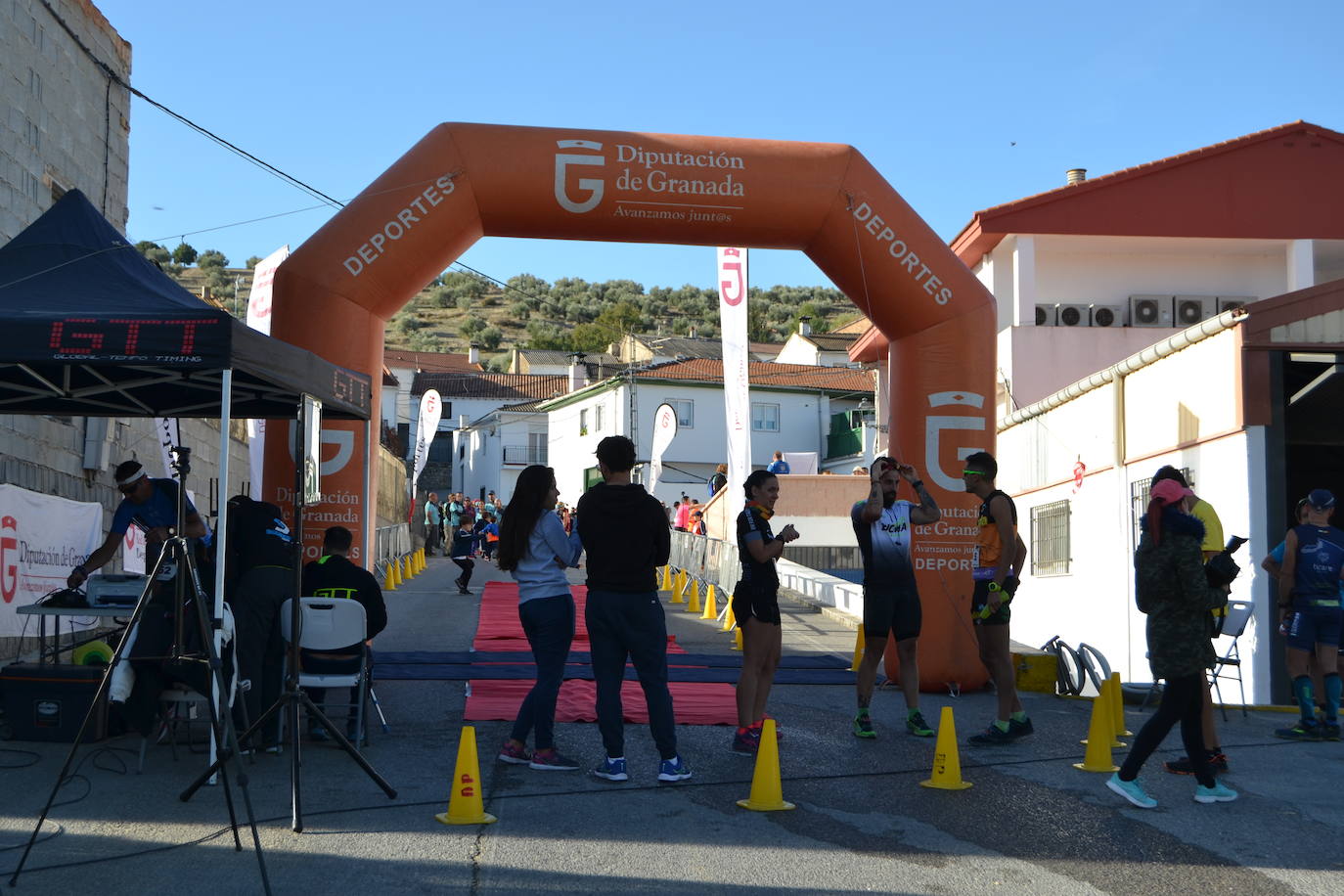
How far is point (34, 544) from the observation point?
1153 cm

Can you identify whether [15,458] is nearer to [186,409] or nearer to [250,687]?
[186,409]

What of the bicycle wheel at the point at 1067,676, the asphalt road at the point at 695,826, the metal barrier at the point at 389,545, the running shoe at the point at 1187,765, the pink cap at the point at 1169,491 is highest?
the pink cap at the point at 1169,491

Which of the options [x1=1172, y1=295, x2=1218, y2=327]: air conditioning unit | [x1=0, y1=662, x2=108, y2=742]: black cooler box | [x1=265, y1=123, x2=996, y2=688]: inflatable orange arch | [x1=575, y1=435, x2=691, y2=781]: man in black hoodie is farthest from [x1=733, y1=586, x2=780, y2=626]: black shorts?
[x1=1172, y1=295, x2=1218, y2=327]: air conditioning unit

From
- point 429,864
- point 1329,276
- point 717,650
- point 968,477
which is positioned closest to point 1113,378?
point 717,650

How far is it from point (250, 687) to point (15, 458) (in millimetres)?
5655

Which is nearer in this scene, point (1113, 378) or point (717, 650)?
point (717, 650)

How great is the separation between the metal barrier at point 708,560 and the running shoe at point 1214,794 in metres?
11.1

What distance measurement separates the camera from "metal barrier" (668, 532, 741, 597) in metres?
19.4

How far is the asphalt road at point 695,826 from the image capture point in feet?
17.9

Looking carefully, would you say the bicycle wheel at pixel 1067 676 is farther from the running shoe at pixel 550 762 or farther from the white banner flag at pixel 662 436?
the white banner flag at pixel 662 436

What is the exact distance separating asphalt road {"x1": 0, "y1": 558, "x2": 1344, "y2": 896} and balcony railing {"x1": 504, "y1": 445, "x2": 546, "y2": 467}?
59.9 meters

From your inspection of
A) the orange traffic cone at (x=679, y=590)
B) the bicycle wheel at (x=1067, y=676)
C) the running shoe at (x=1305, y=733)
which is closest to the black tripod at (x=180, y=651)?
the running shoe at (x=1305, y=733)

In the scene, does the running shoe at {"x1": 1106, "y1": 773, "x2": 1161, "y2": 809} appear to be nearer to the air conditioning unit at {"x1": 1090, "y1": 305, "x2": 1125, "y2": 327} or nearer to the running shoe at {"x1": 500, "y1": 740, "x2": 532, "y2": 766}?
the running shoe at {"x1": 500, "y1": 740, "x2": 532, "y2": 766}

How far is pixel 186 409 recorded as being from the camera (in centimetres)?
987
